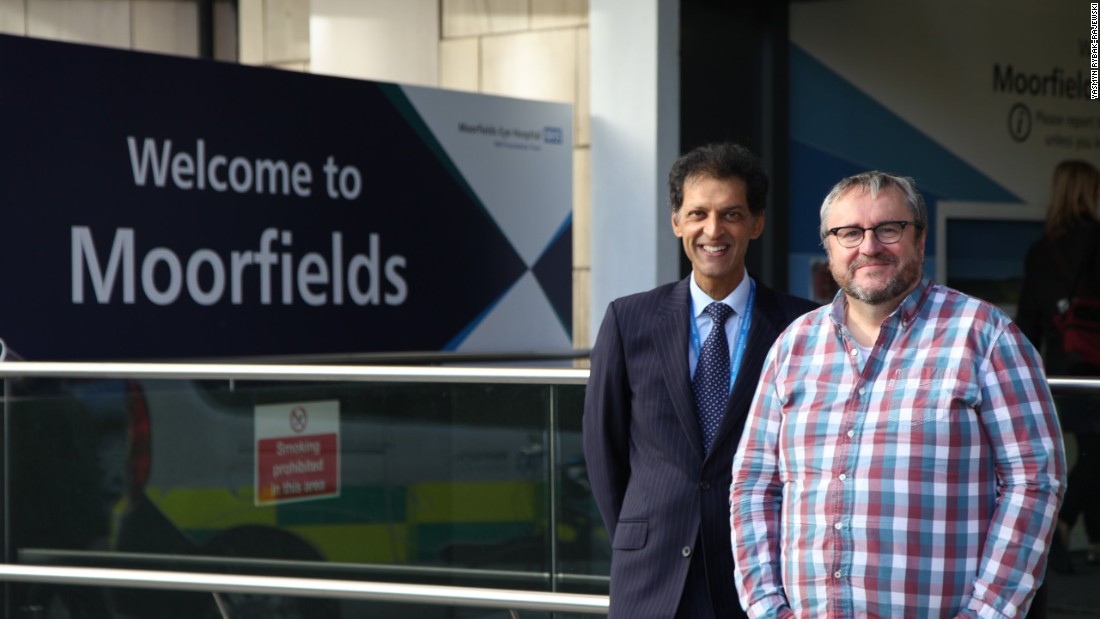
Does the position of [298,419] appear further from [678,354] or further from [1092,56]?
[1092,56]

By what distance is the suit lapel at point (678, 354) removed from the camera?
3.09 m

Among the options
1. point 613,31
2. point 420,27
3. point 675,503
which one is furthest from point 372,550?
point 420,27

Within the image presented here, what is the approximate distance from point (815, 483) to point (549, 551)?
2.57 metres

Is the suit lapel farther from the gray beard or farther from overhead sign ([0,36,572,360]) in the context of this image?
overhead sign ([0,36,572,360])

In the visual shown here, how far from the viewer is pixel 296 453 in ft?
18.4

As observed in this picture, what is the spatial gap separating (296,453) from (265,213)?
5.04ft

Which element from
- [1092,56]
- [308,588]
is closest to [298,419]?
[308,588]

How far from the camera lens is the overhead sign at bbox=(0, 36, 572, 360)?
6.08m

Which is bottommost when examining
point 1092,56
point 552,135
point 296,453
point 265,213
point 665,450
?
point 296,453

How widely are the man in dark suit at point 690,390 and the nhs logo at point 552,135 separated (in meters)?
5.03

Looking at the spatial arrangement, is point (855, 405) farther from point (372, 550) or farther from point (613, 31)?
point (613, 31)

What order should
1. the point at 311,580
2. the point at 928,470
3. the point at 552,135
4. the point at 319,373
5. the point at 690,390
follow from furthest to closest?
the point at 552,135 < the point at 311,580 < the point at 319,373 < the point at 690,390 < the point at 928,470

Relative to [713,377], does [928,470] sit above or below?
below

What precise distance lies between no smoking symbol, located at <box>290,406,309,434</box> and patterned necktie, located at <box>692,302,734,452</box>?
8.56ft
